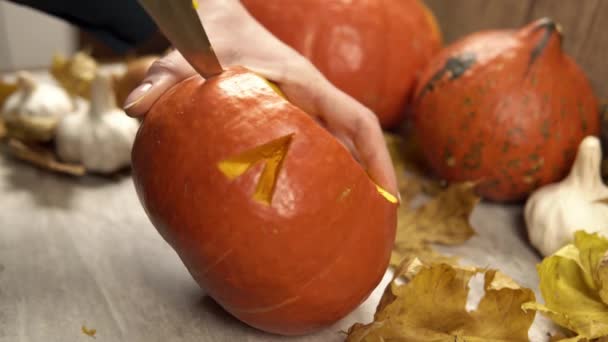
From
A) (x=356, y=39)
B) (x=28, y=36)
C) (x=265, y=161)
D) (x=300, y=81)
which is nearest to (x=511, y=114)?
(x=356, y=39)

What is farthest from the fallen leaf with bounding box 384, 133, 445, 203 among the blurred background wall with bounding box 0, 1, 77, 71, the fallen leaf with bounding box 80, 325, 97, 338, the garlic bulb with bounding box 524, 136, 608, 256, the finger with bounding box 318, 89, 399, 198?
the blurred background wall with bounding box 0, 1, 77, 71

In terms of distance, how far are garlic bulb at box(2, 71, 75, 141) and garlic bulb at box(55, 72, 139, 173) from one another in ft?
0.10

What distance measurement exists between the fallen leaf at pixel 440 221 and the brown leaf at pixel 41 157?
0.54 metres

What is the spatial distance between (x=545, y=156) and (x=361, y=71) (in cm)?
35

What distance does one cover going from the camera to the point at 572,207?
0.91 metres

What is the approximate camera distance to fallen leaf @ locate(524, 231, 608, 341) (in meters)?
0.69

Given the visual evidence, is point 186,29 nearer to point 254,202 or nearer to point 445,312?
point 254,202

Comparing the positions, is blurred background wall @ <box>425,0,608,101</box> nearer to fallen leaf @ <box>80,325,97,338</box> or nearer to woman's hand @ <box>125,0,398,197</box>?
woman's hand @ <box>125,0,398,197</box>

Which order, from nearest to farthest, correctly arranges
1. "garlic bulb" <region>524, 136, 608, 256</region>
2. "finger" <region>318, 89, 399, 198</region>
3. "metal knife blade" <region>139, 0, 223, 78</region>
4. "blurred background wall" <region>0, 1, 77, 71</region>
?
"metal knife blade" <region>139, 0, 223, 78</region>, "finger" <region>318, 89, 399, 198</region>, "garlic bulb" <region>524, 136, 608, 256</region>, "blurred background wall" <region>0, 1, 77, 71</region>

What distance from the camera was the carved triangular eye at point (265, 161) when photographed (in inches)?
22.7

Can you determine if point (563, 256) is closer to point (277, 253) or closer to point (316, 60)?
point (277, 253)

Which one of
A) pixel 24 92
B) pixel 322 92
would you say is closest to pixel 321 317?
pixel 322 92

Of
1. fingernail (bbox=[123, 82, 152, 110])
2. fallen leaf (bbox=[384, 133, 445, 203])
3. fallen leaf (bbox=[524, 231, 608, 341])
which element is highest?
fingernail (bbox=[123, 82, 152, 110])

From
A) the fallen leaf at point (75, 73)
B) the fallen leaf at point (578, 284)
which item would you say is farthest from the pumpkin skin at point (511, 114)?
the fallen leaf at point (75, 73)
